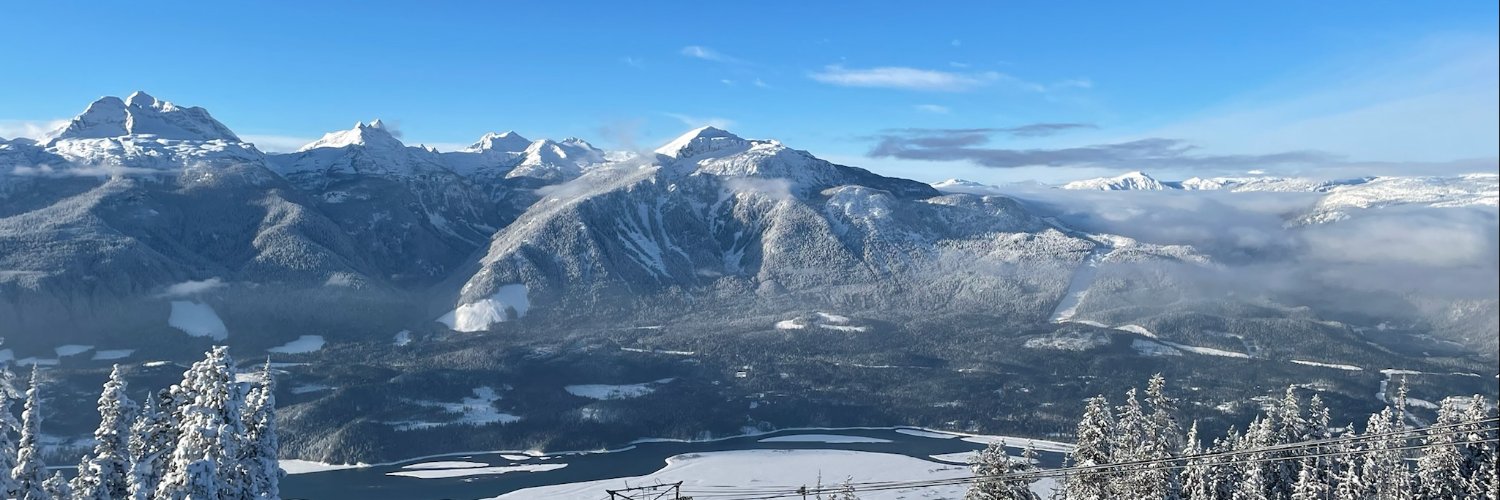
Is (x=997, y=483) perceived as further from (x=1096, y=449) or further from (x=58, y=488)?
(x=58, y=488)

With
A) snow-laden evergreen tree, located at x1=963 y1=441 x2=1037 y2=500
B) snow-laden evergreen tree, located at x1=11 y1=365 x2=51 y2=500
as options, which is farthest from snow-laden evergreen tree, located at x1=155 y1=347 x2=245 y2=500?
snow-laden evergreen tree, located at x1=963 y1=441 x2=1037 y2=500

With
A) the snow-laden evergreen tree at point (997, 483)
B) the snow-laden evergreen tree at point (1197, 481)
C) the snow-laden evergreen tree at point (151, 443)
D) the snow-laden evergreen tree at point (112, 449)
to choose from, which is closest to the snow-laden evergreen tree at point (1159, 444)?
the snow-laden evergreen tree at point (1197, 481)

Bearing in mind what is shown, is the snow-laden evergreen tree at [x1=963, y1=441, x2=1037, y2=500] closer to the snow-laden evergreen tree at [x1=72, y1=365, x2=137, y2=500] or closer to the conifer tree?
the snow-laden evergreen tree at [x1=72, y1=365, x2=137, y2=500]

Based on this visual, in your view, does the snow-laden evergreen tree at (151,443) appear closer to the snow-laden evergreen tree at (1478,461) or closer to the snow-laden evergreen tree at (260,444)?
the snow-laden evergreen tree at (260,444)

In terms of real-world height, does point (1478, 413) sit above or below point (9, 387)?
below

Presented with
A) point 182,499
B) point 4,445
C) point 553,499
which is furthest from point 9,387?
point 553,499

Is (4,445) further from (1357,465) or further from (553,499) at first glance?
(553,499)
